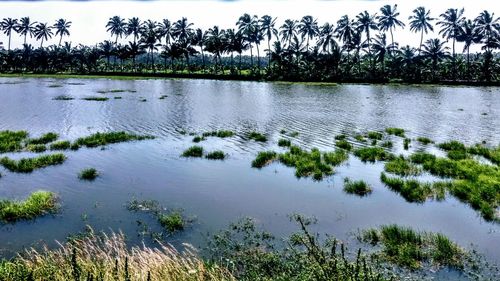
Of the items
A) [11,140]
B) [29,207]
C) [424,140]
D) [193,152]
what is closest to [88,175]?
[29,207]

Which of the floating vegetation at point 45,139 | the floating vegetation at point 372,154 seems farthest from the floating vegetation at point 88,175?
the floating vegetation at point 372,154

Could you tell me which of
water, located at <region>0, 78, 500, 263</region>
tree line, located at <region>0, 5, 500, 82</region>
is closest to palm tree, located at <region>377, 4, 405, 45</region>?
Result: tree line, located at <region>0, 5, 500, 82</region>

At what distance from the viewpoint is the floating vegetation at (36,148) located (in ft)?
101

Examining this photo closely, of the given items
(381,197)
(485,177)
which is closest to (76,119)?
(381,197)

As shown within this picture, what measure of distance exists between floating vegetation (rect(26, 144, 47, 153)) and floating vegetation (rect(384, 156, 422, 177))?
1048 inches

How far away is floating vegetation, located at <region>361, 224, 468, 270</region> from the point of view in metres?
13.8

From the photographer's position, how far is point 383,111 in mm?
58562

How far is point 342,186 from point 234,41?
127908mm

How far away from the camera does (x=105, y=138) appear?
3547 centimetres

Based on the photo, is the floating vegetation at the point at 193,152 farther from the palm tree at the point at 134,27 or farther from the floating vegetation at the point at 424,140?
the palm tree at the point at 134,27

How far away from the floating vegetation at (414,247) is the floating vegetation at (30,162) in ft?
71.2

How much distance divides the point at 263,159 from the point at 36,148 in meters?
18.5

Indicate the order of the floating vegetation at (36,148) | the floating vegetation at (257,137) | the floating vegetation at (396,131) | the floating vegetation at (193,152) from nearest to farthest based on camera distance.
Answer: the floating vegetation at (193,152) < the floating vegetation at (36,148) < the floating vegetation at (257,137) < the floating vegetation at (396,131)

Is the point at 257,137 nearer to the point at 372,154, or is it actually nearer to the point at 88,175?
the point at 372,154
